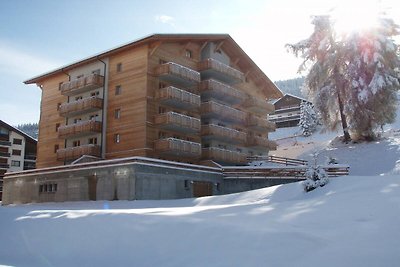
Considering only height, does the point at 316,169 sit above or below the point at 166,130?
below

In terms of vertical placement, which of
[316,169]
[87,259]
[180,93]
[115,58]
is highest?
[115,58]

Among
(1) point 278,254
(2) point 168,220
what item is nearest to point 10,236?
(2) point 168,220

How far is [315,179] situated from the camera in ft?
62.8

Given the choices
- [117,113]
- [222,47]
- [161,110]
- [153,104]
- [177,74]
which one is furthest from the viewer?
[222,47]

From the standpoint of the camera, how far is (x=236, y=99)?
42.7 meters

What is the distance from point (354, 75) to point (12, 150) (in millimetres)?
49461

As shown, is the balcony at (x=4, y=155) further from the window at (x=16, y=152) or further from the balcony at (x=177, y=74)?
the balcony at (x=177, y=74)

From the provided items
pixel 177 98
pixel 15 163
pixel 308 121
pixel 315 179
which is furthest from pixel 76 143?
pixel 308 121

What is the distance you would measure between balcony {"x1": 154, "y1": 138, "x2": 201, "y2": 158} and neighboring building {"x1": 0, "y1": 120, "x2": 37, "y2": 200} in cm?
3736

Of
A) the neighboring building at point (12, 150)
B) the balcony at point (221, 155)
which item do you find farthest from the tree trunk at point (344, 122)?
the neighboring building at point (12, 150)

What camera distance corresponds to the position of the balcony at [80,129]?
36.6 metres

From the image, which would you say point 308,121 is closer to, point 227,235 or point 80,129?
point 80,129

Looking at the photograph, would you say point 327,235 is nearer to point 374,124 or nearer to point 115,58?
point 115,58

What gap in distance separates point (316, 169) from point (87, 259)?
12.3m
